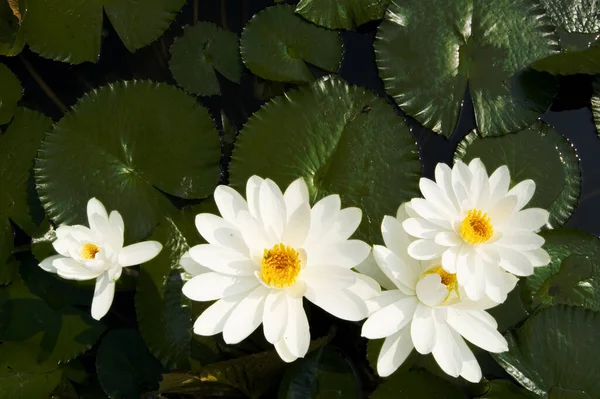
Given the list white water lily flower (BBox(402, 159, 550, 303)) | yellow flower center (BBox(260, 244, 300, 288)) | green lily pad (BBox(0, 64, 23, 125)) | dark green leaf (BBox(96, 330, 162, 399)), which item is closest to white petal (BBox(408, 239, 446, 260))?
white water lily flower (BBox(402, 159, 550, 303))

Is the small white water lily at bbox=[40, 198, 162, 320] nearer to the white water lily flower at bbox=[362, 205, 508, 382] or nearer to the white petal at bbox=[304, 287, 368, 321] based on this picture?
the white petal at bbox=[304, 287, 368, 321]

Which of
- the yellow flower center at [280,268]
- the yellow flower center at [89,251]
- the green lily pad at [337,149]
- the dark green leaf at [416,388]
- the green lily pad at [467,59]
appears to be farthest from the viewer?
the green lily pad at [467,59]

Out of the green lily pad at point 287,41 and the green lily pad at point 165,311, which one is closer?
the green lily pad at point 165,311

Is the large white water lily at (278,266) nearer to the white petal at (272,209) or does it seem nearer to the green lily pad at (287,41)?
the white petal at (272,209)

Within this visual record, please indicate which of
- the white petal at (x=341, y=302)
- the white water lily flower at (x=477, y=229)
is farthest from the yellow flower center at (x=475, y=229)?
the white petal at (x=341, y=302)

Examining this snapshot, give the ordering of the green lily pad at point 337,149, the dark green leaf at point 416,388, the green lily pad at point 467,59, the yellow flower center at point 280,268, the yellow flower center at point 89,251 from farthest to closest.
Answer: the green lily pad at point 467,59 → the green lily pad at point 337,149 → the dark green leaf at point 416,388 → the yellow flower center at point 89,251 → the yellow flower center at point 280,268

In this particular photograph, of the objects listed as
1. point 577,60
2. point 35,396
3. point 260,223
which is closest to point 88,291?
point 35,396

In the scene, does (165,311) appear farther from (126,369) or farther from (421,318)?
(421,318)

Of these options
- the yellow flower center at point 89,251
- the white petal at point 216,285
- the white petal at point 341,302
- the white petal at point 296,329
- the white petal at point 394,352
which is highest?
the white petal at point 341,302
